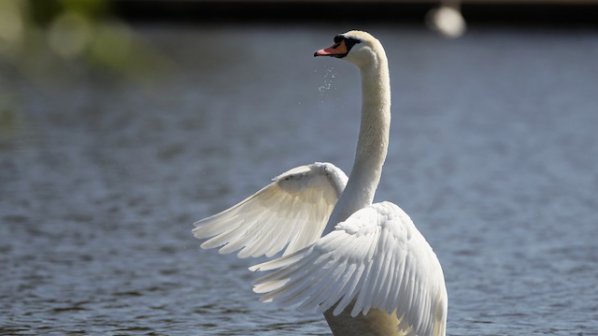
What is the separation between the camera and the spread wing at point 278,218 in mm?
7082

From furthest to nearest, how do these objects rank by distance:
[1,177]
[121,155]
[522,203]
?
[121,155], [1,177], [522,203]

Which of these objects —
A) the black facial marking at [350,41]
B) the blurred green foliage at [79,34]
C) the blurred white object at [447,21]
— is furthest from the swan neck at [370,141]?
the blurred white object at [447,21]

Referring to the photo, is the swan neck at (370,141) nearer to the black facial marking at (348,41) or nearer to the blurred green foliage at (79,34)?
the black facial marking at (348,41)

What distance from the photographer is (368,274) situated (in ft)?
17.7

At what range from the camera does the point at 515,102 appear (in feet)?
75.4

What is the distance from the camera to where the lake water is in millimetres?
8477

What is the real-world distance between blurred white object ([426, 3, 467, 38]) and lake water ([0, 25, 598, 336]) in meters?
2.12

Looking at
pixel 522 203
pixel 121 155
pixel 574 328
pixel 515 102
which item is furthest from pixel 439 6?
pixel 574 328

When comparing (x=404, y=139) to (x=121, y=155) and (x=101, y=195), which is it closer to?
(x=121, y=155)

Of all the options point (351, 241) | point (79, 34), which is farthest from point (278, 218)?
point (79, 34)

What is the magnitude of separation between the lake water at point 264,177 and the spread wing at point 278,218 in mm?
801

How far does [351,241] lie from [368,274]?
174 millimetres

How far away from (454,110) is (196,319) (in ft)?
46.9

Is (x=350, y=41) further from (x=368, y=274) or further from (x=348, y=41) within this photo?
(x=368, y=274)
